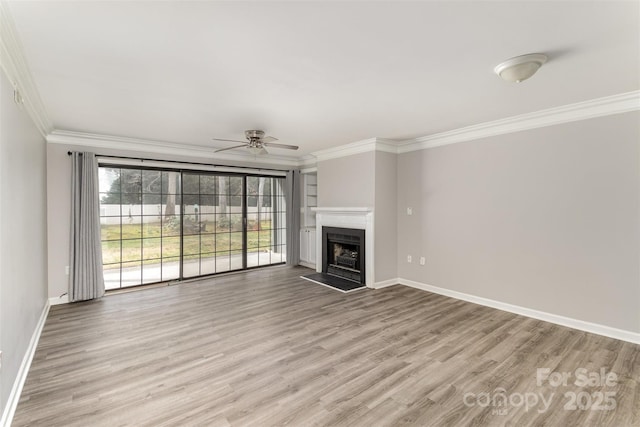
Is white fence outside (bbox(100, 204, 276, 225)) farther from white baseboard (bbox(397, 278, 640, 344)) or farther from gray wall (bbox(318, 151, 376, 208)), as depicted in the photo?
white baseboard (bbox(397, 278, 640, 344))

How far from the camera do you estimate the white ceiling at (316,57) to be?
1678 millimetres

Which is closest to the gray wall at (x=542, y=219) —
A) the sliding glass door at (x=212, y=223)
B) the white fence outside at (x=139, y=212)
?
the sliding glass door at (x=212, y=223)

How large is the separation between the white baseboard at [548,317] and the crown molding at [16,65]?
5.25 meters

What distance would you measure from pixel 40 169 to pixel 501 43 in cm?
498

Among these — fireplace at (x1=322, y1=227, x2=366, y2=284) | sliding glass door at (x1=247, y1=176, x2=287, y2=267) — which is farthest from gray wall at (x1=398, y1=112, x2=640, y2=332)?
sliding glass door at (x1=247, y1=176, x2=287, y2=267)

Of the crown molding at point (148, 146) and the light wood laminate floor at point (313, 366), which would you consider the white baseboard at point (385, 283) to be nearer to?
the light wood laminate floor at point (313, 366)

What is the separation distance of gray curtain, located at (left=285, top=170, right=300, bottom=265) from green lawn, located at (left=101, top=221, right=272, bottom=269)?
0.68m


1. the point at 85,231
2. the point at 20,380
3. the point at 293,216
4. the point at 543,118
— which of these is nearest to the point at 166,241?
the point at 85,231

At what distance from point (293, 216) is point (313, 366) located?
4.35 m

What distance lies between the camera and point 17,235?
232 centimetres

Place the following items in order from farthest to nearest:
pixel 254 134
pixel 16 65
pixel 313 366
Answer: pixel 254 134, pixel 313 366, pixel 16 65

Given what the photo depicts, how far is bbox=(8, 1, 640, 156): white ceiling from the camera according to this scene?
1.68 meters

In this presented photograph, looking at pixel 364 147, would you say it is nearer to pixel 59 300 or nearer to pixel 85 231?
pixel 85 231

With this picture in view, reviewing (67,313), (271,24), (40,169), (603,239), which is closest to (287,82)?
(271,24)
